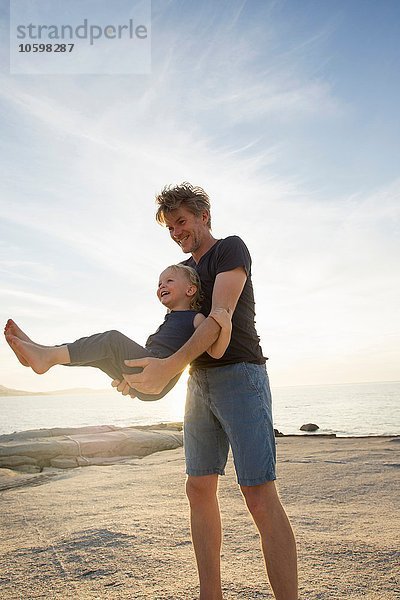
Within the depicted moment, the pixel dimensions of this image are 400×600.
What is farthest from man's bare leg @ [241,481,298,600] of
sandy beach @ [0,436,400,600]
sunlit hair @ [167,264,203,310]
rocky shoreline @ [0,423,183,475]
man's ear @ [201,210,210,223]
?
rocky shoreline @ [0,423,183,475]

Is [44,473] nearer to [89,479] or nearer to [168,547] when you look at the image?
[89,479]

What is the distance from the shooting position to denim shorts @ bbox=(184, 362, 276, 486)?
265 cm

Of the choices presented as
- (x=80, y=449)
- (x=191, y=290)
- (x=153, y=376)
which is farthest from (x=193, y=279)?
(x=80, y=449)

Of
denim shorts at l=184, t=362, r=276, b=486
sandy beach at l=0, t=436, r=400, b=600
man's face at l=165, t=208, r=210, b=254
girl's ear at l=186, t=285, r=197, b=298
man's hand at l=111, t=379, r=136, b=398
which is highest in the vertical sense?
man's face at l=165, t=208, r=210, b=254

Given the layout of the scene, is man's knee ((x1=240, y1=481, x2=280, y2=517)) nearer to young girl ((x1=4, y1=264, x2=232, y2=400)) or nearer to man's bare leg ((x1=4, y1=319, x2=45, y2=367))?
young girl ((x1=4, y1=264, x2=232, y2=400))

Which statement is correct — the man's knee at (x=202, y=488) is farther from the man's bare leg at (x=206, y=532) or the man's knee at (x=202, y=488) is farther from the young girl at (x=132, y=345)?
the young girl at (x=132, y=345)

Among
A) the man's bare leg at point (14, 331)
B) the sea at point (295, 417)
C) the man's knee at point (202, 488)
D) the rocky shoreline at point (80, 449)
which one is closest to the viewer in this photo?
the man's knee at point (202, 488)

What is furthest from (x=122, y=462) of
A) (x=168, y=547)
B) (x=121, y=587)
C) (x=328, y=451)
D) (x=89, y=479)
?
(x=121, y=587)

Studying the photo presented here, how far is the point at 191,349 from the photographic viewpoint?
2.60 m

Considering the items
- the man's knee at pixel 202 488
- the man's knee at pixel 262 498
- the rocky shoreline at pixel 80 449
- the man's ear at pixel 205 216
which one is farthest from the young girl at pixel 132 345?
the rocky shoreline at pixel 80 449

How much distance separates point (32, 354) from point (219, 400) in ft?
3.67

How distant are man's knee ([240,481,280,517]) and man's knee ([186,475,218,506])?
0.30m

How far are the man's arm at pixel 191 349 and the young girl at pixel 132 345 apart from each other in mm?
129

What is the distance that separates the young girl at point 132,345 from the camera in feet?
9.48
